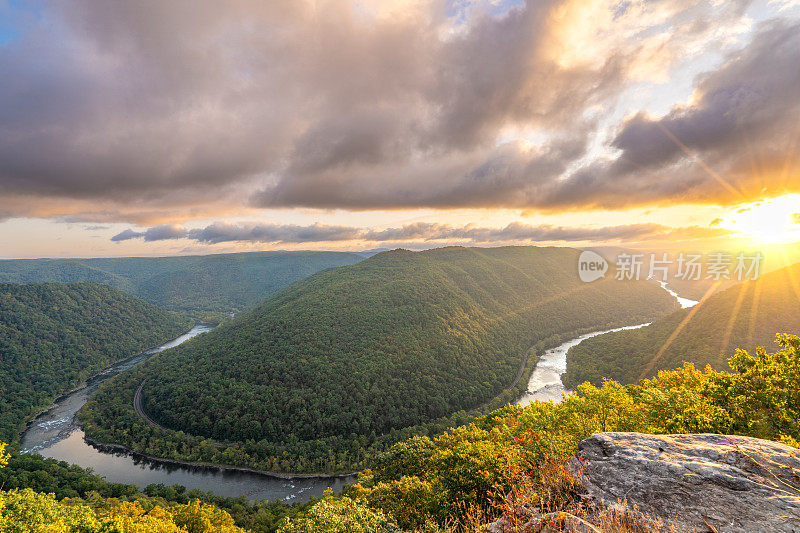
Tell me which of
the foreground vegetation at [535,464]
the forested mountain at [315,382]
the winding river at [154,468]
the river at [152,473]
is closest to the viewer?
the foreground vegetation at [535,464]

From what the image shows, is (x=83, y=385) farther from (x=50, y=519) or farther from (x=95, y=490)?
(x=50, y=519)

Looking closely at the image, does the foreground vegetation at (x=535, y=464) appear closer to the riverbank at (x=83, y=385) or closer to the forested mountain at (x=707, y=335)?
the forested mountain at (x=707, y=335)

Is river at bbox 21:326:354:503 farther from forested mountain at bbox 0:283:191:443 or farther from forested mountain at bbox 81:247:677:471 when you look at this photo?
forested mountain at bbox 0:283:191:443

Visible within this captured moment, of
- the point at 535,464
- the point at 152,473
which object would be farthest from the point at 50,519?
the point at 152,473

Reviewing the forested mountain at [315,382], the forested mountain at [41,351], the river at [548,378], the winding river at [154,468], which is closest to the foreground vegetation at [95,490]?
the winding river at [154,468]

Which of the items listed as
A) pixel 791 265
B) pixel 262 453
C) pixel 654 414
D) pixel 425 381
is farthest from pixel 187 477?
pixel 791 265

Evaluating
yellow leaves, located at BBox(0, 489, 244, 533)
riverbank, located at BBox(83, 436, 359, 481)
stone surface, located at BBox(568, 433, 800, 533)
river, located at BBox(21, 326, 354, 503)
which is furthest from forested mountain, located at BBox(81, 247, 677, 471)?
stone surface, located at BBox(568, 433, 800, 533)

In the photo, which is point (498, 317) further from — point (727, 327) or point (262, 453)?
point (262, 453)
